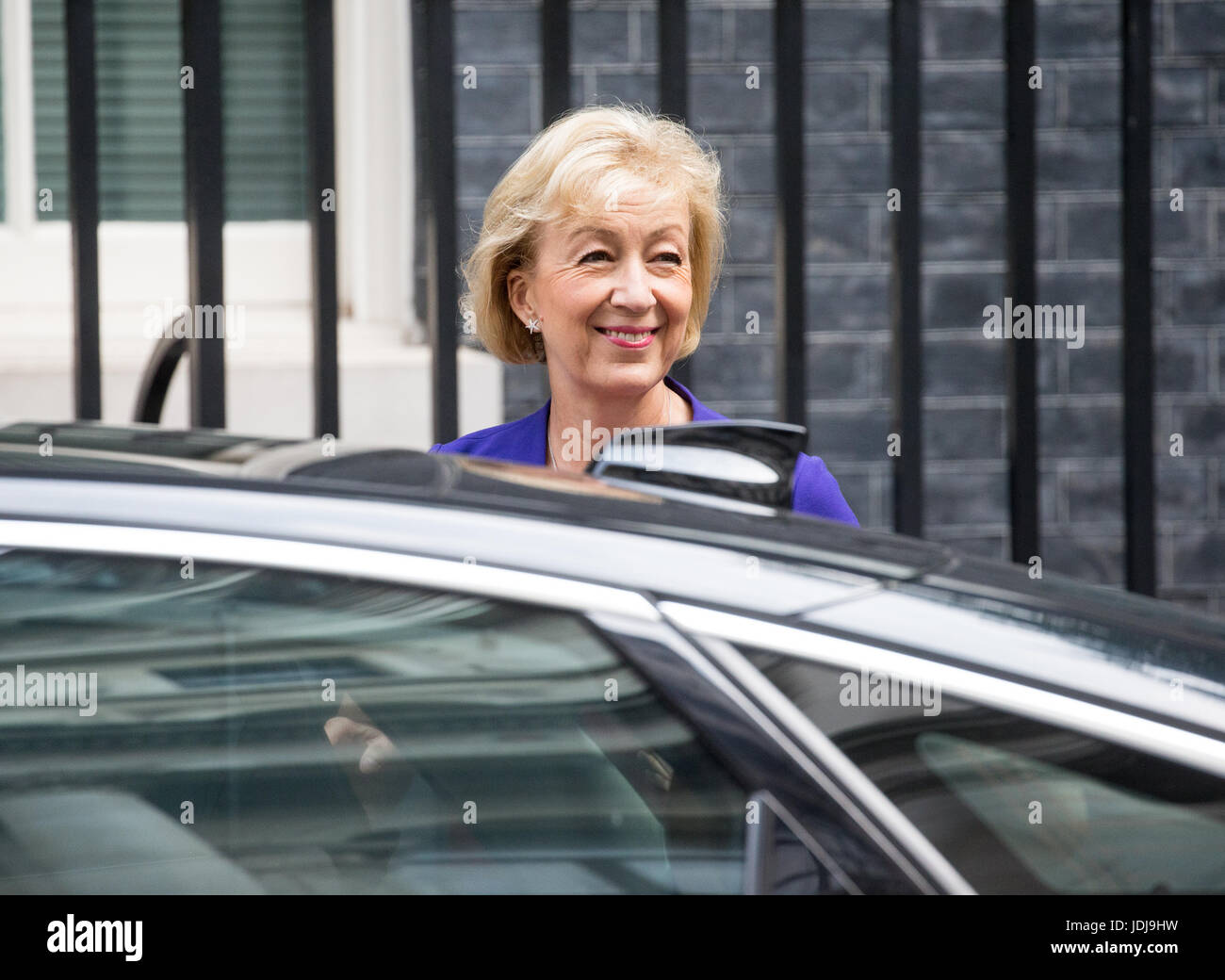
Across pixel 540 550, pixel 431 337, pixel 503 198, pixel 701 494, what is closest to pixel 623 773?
pixel 540 550

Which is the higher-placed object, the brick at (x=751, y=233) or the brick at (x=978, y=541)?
the brick at (x=751, y=233)

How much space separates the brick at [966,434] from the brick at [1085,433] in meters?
0.14

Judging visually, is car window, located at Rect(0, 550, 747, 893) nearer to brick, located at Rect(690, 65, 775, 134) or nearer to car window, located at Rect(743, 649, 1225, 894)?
car window, located at Rect(743, 649, 1225, 894)

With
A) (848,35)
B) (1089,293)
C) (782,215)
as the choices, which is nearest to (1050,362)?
(1089,293)

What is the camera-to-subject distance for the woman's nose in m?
2.09

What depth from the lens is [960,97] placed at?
13.8ft

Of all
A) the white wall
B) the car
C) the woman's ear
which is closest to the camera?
the car

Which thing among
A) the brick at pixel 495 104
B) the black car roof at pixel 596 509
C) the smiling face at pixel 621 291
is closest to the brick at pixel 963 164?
the brick at pixel 495 104

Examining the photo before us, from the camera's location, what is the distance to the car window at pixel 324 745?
44.2 inches

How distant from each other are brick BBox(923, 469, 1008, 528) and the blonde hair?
2.04 metres

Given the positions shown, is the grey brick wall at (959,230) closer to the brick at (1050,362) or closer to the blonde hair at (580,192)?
the brick at (1050,362)

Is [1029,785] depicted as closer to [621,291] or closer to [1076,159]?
[621,291]

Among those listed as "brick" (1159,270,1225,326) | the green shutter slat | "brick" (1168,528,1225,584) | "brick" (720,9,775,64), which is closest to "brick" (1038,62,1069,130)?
"brick" (1159,270,1225,326)

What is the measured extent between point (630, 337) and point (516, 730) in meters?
1.08
